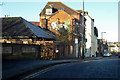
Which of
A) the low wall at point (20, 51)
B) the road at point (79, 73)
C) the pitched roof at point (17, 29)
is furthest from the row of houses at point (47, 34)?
the road at point (79, 73)

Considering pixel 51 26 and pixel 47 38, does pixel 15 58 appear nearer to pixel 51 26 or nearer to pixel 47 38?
pixel 47 38

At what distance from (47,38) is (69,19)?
48.5 feet

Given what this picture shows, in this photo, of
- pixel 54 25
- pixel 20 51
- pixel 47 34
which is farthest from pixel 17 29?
pixel 54 25

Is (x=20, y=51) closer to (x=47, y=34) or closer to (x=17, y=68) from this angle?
(x=17, y=68)

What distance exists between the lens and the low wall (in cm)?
2121

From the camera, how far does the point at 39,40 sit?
30.9 m

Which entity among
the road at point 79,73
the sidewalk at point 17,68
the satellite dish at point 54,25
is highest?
Result: the satellite dish at point 54,25

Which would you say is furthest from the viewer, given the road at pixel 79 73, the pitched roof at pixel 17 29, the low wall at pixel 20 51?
the pitched roof at pixel 17 29

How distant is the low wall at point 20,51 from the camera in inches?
835

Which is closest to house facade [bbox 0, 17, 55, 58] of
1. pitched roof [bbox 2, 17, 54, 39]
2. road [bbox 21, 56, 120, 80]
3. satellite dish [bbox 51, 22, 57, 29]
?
pitched roof [bbox 2, 17, 54, 39]

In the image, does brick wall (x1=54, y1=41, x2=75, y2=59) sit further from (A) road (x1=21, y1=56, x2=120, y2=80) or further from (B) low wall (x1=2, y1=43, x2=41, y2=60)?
(A) road (x1=21, y1=56, x2=120, y2=80)

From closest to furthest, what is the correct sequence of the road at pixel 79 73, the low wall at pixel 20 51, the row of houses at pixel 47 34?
the road at pixel 79 73 → the low wall at pixel 20 51 → the row of houses at pixel 47 34

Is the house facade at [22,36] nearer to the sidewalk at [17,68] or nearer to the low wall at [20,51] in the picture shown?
the low wall at [20,51]

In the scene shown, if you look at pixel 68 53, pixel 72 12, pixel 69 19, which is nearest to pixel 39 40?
pixel 68 53
